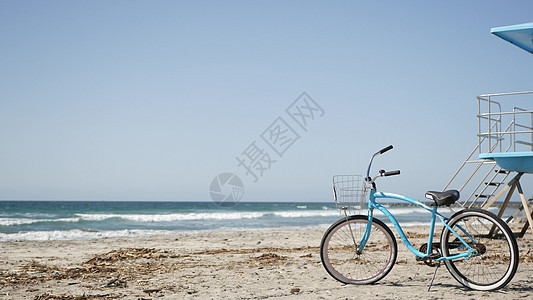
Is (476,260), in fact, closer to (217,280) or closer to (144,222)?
(217,280)

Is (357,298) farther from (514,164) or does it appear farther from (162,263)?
(514,164)

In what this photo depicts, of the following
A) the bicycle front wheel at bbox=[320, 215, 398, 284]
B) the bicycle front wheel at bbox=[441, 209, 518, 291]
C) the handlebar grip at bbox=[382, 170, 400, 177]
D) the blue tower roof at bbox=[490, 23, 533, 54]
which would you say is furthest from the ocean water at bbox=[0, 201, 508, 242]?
the blue tower roof at bbox=[490, 23, 533, 54]

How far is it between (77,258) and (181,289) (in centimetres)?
418

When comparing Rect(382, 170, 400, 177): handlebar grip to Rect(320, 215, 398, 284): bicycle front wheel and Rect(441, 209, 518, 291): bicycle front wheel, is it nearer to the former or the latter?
Rect(320, 215, 398, 284): bicycle front wheel

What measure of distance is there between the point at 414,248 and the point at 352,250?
68cm

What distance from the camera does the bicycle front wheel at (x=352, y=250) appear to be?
522 centimetres

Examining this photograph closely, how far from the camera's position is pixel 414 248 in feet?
16.9

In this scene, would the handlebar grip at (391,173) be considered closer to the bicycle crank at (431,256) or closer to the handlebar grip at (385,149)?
the handlebar grip at (385,149)

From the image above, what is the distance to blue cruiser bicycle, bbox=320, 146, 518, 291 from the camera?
4895 millimetres

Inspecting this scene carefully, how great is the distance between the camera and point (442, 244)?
200 inches

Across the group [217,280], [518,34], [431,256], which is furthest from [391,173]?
[518,34]

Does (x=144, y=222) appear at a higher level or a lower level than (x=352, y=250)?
lower

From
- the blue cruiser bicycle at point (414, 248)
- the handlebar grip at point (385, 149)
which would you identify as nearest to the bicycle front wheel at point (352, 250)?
the blue cruiser bicycle at point (414, 248)

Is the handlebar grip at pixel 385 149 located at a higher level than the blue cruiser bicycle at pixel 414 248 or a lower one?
higher
